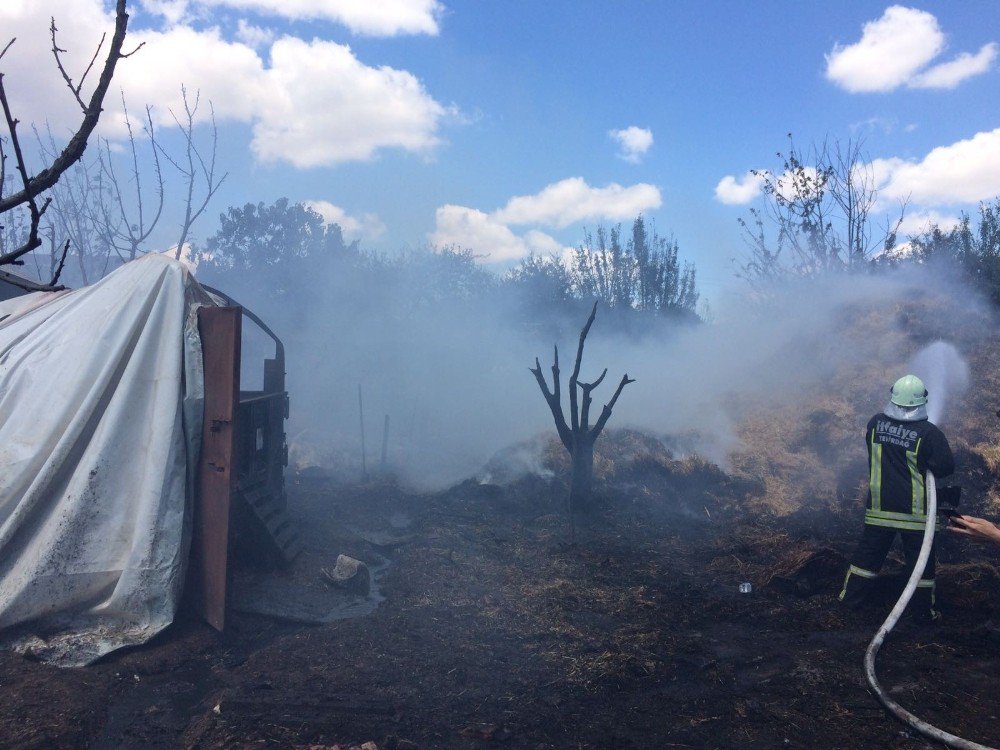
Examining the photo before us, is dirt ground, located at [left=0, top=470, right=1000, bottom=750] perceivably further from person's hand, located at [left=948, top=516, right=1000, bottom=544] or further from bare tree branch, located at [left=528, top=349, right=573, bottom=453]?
bare tree branch, located at [left=528, top=349, right=573, bottom=453]

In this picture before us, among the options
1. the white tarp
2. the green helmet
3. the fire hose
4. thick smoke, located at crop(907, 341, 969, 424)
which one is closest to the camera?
the fire hose

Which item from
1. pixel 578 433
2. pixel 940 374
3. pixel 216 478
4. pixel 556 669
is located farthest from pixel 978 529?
pixel 940 374

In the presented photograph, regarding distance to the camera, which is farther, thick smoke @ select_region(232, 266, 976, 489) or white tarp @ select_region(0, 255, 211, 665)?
thick smoke @ select_region(232, 266, 976, 489)

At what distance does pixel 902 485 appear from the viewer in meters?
5.59

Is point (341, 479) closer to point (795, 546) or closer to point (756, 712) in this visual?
point (795, 546)

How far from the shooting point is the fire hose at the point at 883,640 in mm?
3457

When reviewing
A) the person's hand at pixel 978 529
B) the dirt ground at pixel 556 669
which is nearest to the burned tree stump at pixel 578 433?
the dirt ground at pixel 556 669

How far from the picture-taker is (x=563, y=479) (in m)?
12.2

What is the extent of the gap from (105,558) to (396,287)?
20.8 m

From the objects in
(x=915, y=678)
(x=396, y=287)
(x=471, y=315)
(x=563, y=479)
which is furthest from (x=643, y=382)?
(x=915, y=678)

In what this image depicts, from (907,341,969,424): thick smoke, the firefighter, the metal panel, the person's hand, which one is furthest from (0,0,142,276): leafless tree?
(907,341,969,424): thick smoke

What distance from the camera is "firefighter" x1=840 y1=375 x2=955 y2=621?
539cm

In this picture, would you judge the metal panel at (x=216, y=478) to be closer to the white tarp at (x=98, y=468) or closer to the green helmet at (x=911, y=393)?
the white tarp at (x=98, y=468)

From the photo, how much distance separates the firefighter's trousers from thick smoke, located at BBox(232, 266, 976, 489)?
26.2ft
